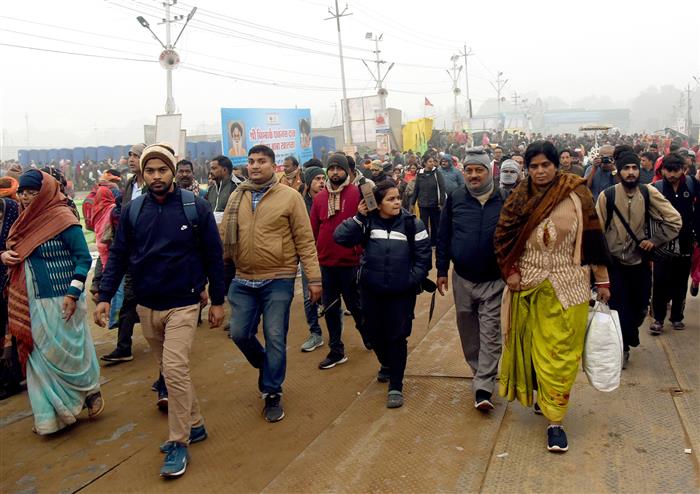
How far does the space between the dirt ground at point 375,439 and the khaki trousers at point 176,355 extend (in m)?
0.29

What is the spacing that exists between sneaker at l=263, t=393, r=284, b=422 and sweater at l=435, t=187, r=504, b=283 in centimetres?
155

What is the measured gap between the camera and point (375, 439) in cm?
378

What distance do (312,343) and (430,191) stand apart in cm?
474

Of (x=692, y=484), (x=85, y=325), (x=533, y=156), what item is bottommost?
(x=692, y=484)

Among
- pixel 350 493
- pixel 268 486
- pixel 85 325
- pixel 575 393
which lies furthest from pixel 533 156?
pixel 85 325

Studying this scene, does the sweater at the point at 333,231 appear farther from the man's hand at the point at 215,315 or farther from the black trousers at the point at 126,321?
the black trousers at the point at 126,321

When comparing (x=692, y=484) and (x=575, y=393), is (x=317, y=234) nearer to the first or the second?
(x=575, y=393)

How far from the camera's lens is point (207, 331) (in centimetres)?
652

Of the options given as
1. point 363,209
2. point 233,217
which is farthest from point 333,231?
point 233,217

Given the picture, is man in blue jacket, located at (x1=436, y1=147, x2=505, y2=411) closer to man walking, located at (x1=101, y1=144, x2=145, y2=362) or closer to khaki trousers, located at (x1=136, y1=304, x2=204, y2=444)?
khaki trousers, located at (x1=136, y1=304, x2=204, y2=444)

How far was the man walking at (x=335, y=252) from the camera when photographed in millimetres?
Result: 5211

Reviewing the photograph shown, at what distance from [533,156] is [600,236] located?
621 millimetres

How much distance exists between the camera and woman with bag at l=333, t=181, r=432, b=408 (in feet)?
14.0

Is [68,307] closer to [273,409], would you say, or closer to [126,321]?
[273,409]
